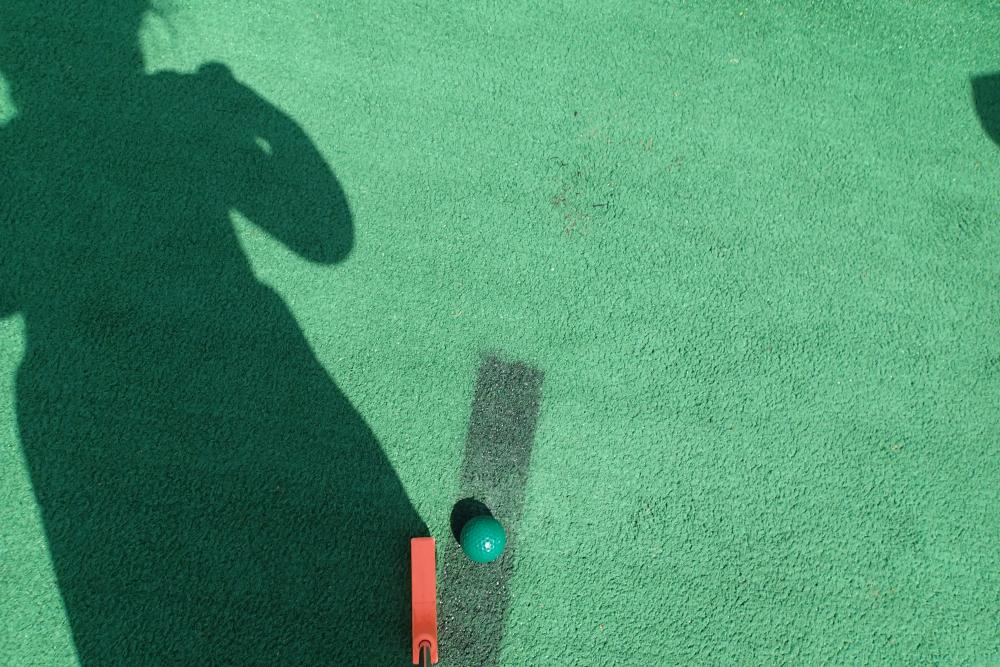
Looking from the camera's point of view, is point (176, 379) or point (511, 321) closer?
point (176, 379)

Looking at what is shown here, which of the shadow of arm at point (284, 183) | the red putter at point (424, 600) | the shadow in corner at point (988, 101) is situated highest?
the shadow in corner at point (988, 101)

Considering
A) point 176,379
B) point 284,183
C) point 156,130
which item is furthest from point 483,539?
point 156,130

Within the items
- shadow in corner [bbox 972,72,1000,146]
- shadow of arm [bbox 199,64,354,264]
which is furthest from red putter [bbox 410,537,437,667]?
shadow in corner [bbox 972,72,1000,146]

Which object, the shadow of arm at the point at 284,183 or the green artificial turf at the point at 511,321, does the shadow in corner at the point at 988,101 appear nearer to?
the green artificial turf at the point at 511,321

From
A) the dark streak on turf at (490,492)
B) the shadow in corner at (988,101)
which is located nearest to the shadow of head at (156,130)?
the dark streak on turf at (490,492)

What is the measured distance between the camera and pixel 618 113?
2.31 meters

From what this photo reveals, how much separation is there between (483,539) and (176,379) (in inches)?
44.2

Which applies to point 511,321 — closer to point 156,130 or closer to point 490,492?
point 490,492

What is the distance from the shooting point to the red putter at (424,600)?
6.07ft

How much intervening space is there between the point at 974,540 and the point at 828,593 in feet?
1.77

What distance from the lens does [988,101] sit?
2393 millimetres

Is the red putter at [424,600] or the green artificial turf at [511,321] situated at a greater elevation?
the green artificial turf at [511,321]

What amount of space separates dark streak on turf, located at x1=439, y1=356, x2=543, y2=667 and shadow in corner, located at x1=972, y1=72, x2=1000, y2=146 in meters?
1.96

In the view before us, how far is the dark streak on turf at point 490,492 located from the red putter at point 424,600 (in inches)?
2.9
